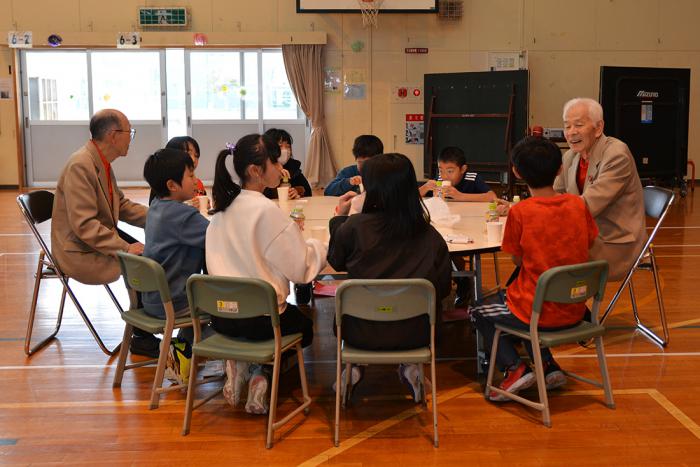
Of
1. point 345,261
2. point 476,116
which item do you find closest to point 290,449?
point 345,261

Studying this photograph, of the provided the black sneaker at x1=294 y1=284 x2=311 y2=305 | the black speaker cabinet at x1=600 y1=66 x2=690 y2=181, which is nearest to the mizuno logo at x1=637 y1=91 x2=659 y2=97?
A: the black speaker cabinet at x1=600 y1=66 x2=690 y2=181

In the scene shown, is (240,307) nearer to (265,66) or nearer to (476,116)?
(476,116)

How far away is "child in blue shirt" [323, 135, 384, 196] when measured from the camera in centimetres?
487

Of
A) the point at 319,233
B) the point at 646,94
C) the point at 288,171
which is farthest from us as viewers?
the point at 646,94

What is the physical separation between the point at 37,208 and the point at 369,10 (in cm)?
812

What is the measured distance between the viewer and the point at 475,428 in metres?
3.19

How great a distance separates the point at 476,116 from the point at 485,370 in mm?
7578

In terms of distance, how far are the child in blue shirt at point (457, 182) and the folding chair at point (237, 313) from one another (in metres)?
2.17

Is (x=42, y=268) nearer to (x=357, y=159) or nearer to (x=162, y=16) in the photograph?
(x=357, y=159)

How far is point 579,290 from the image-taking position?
3168mm

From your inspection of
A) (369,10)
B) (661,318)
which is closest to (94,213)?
(661,318)

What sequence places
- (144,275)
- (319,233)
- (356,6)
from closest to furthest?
(144,275) → (319,233) → (356,6)

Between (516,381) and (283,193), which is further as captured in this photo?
(283,193)

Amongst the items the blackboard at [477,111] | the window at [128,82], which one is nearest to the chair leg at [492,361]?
the blackboard at [477,111]
